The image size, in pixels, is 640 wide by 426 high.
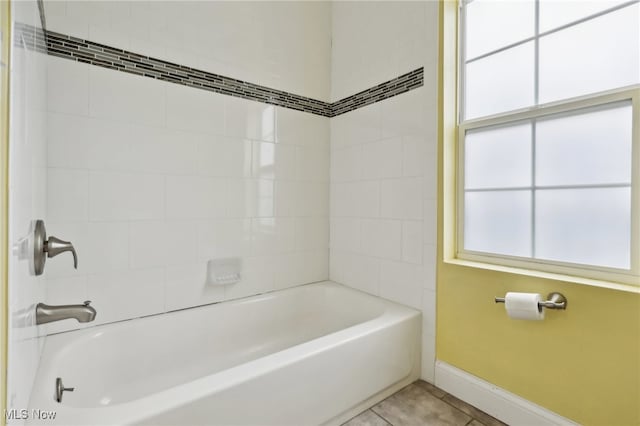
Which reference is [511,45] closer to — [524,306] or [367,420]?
[524,306]

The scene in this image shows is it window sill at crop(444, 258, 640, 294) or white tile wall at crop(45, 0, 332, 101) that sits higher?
white tile wall at crop(45, 0, 332, 101)

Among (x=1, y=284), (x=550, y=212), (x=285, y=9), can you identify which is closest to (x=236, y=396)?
(x=1, y=284)

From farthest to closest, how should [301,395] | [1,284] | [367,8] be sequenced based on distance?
1. [367,8]
2. [301,395]
3. [1,284]

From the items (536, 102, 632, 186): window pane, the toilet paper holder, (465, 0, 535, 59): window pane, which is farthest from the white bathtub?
(465, 0, 535, 59): window pane

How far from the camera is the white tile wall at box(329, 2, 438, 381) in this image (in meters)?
1.77

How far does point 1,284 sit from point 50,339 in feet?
3.49

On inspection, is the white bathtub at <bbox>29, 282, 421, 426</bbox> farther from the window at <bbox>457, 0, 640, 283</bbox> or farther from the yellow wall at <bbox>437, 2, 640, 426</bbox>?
the window at <bbox>457, 0, 640, 283</bbox>

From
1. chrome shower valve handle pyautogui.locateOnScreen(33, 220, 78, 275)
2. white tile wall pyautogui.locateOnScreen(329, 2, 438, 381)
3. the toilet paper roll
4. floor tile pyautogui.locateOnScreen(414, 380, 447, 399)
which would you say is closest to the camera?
chrome shower valve handle pyautogui.locateOnScreen(33, 220, 78, 275)

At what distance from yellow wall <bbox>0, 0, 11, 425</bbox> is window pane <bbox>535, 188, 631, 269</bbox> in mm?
1843

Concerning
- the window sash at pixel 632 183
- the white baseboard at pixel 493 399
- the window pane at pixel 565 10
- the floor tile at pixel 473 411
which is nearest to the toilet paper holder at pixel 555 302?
the window sash at pixel 632 183

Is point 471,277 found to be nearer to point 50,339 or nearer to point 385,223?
point 385,223

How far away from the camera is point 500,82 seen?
→ 5.17 feet

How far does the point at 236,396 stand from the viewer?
1.09 metres

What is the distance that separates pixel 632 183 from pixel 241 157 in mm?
1902
